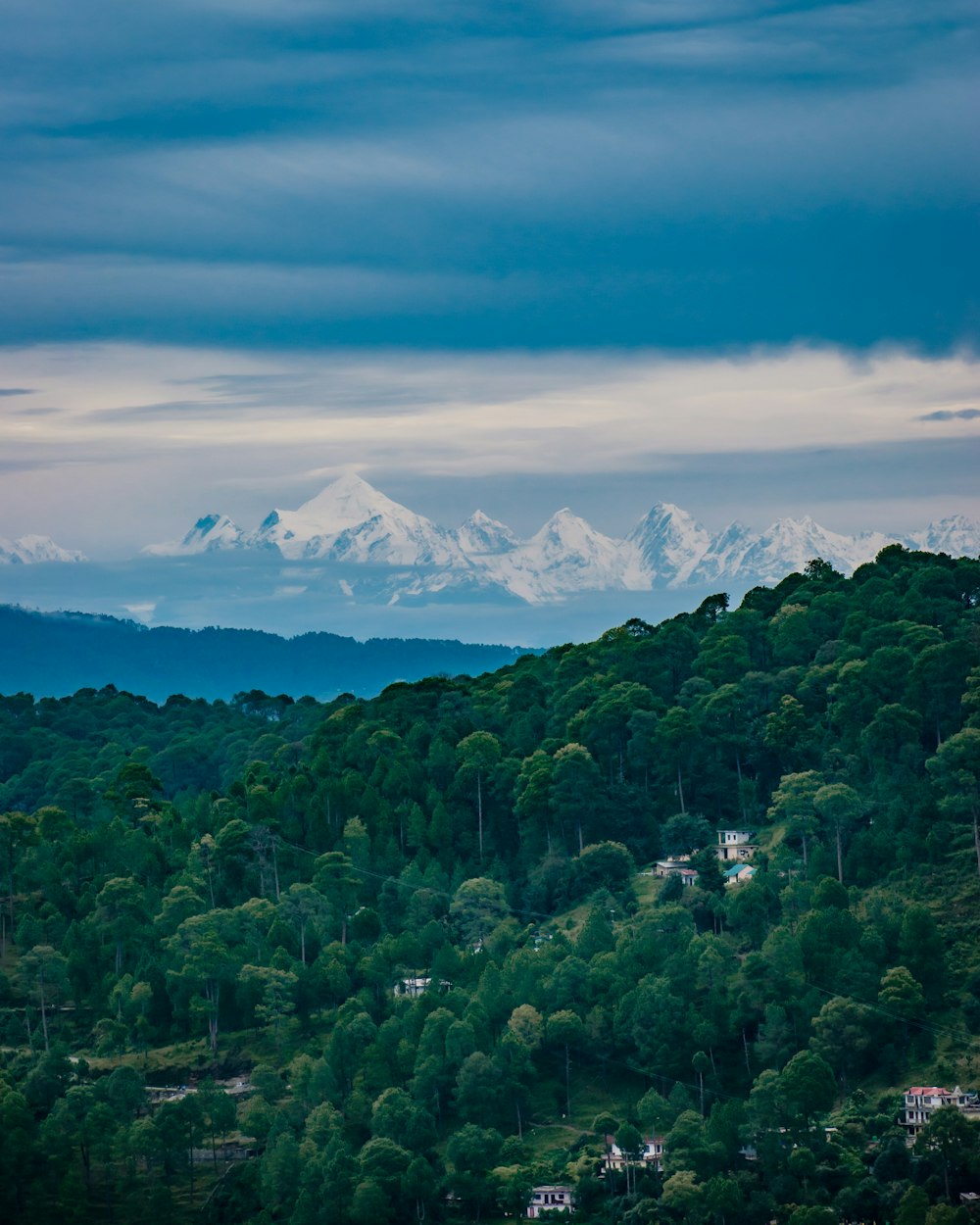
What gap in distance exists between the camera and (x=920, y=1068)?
189 feet

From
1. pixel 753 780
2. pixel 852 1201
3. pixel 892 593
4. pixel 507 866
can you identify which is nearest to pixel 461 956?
pixel 507 866

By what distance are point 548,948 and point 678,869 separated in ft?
25.4

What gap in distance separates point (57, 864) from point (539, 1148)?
98.1 feet

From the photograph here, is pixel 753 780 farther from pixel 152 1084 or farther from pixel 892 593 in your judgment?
pixel 152 1084

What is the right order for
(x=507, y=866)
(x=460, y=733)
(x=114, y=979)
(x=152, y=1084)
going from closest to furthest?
(x=152, y=1084), (x=114, y=979), (x=507, y=866), (x=460, y=733)

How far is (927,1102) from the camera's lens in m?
55.5

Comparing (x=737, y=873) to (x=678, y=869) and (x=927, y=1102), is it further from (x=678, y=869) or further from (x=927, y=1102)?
(x=927, y=1102)

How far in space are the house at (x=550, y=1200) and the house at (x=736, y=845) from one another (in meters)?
20.3

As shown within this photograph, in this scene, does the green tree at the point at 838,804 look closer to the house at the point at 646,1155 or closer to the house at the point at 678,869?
the house at the point at 678,869

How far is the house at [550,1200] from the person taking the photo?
55219mm

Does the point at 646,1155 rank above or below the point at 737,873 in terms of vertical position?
below

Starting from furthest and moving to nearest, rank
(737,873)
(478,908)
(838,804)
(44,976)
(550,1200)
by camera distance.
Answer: (478,908), (44,976), (737,873), (838,804), (550,1200)

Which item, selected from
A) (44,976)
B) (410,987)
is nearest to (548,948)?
(410,987)

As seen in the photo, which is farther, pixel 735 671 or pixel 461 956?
pixel 735 671
